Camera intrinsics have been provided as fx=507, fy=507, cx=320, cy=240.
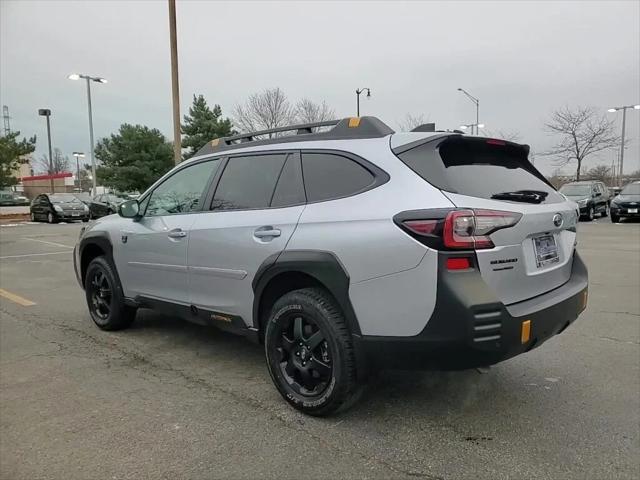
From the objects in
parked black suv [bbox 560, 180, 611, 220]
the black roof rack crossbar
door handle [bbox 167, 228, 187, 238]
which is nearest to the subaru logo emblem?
the black roof rack crossbar

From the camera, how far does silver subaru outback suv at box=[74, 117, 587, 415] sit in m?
2.61

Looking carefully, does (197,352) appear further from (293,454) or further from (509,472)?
(509,472)

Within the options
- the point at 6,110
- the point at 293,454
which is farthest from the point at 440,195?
the point at 6,110

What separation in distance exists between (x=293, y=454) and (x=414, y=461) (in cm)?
66

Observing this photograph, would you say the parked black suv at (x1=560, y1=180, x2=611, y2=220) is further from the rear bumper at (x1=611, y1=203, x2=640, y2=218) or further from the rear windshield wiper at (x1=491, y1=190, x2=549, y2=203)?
the rear windshield wiper at (x1=491, y1=190, x2=549, y2=203)

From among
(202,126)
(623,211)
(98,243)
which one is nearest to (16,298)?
(98,243)

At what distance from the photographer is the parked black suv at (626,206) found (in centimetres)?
1947

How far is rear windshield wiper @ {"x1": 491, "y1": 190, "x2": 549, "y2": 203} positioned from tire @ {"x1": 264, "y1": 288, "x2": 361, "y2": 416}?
1161mm

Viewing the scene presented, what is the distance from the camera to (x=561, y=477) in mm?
2557

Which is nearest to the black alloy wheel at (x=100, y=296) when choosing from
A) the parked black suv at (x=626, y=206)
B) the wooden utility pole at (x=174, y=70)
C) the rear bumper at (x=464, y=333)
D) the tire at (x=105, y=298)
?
the tire at (x=105, y=298)

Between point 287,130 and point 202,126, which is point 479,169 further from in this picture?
point 202,126

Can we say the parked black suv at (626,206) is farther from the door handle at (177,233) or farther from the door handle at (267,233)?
the door handle at (267,233)

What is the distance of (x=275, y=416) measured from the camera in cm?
325

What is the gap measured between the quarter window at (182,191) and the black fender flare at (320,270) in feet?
3.69
